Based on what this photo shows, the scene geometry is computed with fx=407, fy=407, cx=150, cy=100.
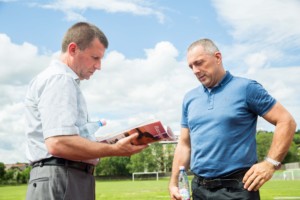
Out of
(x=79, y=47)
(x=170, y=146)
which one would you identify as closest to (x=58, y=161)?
(x=79, y=47)

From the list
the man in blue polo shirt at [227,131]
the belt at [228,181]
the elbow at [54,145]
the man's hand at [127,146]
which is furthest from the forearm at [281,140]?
the elbow at [54,145]

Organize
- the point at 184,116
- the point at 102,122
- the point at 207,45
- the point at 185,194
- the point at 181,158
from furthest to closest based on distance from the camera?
the point at 184,116
the point at 181,158
the point at 207,45
the point at 185,194
the point at 102,122

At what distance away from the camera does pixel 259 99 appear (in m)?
4.37

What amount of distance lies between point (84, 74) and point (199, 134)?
1.64 m

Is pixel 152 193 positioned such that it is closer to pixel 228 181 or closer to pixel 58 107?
pixel 228 181

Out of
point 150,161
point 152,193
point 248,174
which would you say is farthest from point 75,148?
point 150,161

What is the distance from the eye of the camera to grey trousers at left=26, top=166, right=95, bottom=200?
326 centimetres

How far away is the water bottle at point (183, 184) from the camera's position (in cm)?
464

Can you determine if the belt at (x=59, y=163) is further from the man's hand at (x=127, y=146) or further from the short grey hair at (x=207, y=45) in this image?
the short grey hair at (x=207, y=45)

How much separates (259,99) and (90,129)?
1.90 metres

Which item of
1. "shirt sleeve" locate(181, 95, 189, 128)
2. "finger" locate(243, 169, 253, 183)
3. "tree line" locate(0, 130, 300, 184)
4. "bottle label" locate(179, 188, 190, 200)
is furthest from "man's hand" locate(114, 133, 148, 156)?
"tree line" locate(0, 130, 300, 184)

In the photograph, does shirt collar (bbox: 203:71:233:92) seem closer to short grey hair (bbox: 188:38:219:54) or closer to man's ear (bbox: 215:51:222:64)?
man's ear (bbox: 215:51:222:64)

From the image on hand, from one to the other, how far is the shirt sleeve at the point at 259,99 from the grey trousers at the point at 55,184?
2.04 meters

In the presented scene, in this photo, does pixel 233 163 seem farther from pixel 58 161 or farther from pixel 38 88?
pixel 38 88
